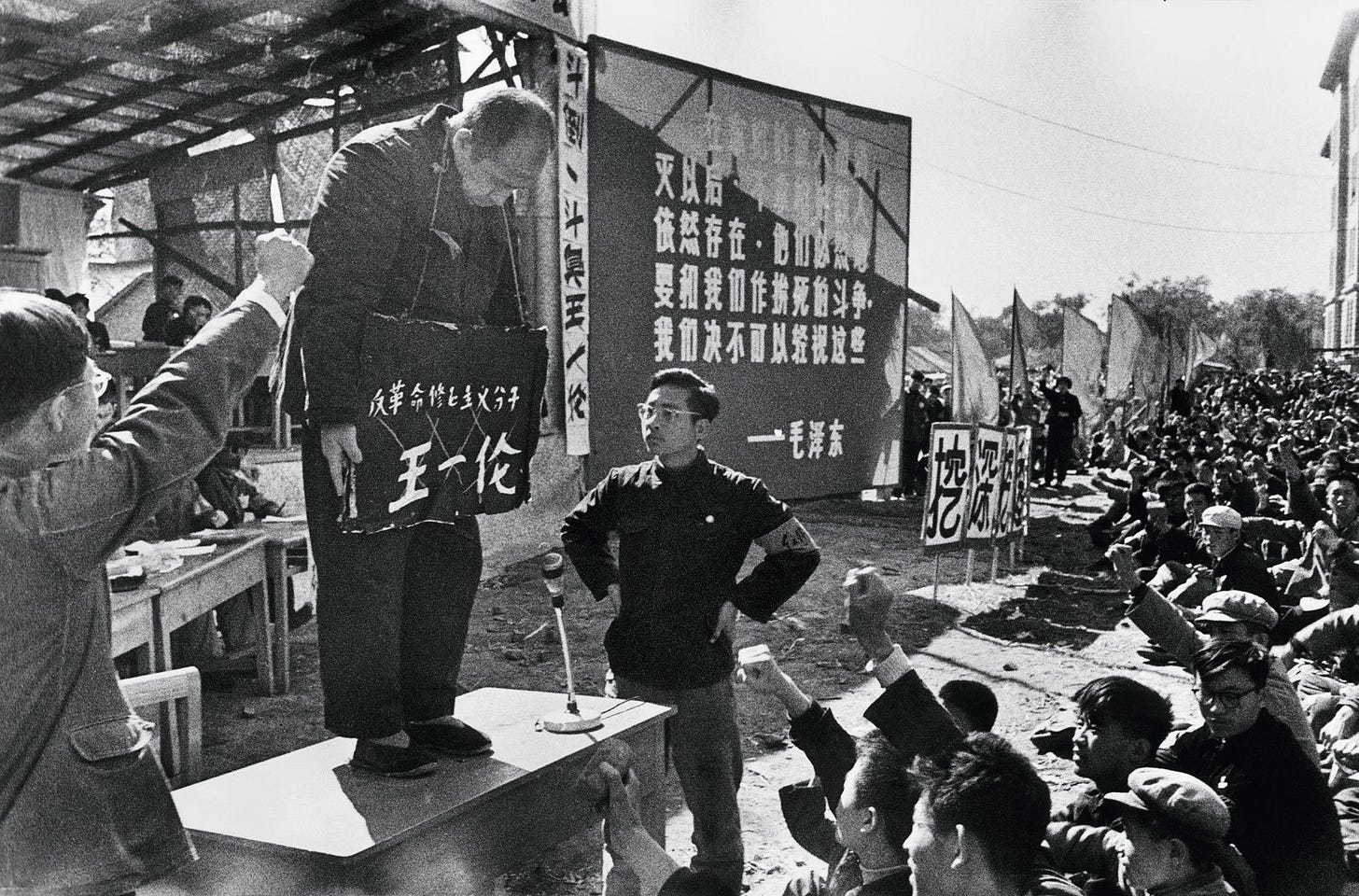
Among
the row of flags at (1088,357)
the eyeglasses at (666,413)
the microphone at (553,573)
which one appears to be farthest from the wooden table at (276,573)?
the row of flags at (1088,357)

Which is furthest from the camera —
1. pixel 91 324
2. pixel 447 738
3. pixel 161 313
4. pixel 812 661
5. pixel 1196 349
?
pixel 1196 349

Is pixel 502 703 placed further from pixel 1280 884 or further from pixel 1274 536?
pixel 1274 536

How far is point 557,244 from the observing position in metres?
9.84

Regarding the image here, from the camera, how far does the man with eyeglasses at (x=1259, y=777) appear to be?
3.10 meters

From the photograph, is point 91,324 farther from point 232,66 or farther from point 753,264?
point 753,264

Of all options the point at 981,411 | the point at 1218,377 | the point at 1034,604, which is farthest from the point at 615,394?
the point at 1218,377

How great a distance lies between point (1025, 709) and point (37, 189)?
12355 millimetres

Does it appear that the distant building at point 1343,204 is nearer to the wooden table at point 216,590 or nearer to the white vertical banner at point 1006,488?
the white vertical banner at point 1006,488

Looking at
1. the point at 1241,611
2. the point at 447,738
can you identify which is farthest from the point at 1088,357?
the point at 447,738

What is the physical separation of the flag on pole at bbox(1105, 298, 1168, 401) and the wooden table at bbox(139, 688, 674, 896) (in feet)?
47.6

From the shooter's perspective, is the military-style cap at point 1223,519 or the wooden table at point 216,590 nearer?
the wooden table at point 216,590

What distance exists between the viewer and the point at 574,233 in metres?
9.98

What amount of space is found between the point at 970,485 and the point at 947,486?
375mm

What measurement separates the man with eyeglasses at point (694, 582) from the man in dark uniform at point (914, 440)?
41.2 ft
